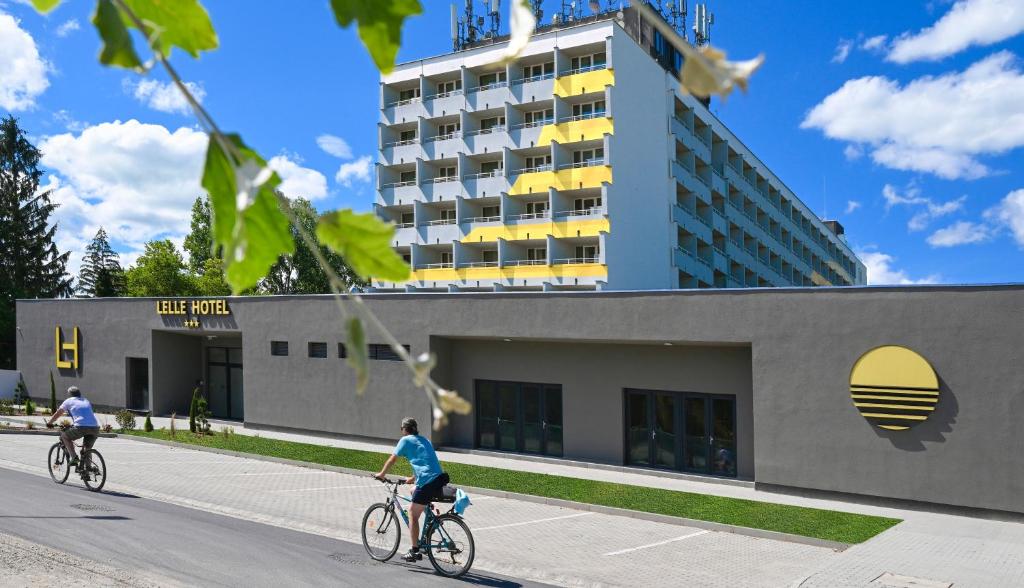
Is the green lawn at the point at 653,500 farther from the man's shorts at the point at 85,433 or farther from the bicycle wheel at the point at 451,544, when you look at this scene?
the man's shorts at the point at 85,433

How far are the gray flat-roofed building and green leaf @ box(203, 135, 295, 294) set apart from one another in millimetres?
17739

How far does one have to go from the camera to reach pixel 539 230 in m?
49.9

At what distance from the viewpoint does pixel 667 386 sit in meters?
21.0

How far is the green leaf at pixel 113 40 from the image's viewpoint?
96cm

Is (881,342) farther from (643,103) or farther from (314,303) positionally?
(643,103)

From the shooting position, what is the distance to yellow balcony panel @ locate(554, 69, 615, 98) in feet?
154

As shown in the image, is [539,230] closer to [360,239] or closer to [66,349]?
[66,349]

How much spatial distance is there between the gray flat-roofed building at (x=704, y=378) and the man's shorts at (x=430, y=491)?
1047 centimetres

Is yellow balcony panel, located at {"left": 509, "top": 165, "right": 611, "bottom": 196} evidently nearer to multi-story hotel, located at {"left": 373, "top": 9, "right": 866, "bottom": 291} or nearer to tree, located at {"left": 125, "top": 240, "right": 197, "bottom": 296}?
multi-story hotel, located at {"left": 373, "top": 9, "right": 866, "bottom": 291}

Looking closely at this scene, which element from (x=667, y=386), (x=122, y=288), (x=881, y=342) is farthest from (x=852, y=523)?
(x=122, y=288)

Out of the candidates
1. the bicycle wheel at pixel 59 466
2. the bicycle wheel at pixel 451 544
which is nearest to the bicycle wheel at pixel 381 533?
the bicycle wheel at pixel 451 544

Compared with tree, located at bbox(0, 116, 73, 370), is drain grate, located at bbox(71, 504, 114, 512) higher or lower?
lower

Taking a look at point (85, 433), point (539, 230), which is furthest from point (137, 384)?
point (539, 230)

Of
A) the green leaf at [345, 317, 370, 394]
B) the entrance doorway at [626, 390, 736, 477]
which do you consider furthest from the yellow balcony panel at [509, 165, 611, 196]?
the green leaf at [345, 317, 370, 394]
